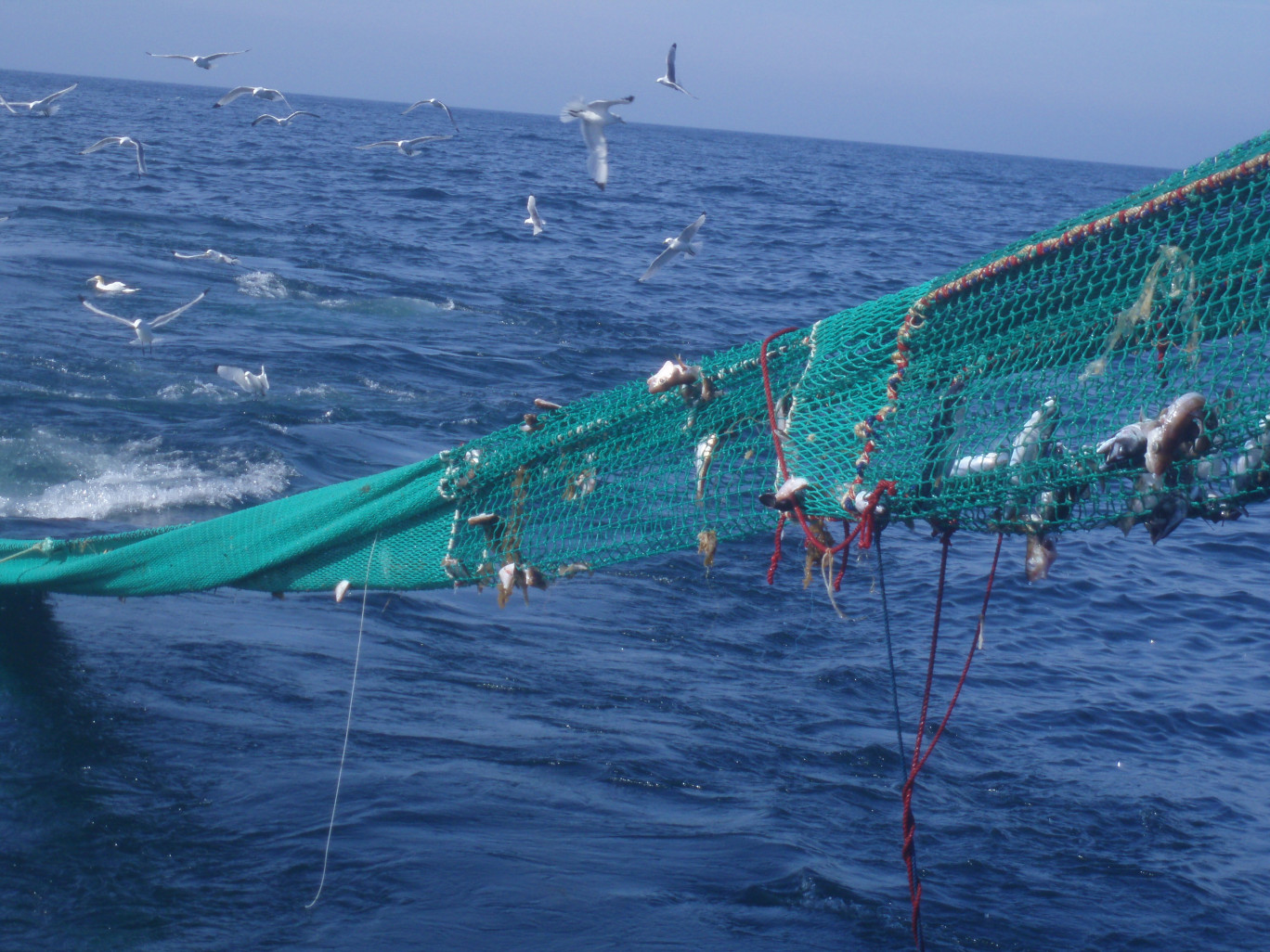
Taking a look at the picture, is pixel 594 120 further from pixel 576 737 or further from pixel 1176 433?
pixel 1176 433

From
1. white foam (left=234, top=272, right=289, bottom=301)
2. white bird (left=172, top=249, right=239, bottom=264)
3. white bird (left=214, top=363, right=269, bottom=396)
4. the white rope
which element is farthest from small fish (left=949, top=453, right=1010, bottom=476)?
white bird (left=172, top=249, right=239, bottom=264)

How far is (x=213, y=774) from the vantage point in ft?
16.2

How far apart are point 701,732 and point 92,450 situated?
651cm

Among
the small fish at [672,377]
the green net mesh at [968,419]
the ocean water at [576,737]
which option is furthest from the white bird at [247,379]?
the small fish at [672,377]

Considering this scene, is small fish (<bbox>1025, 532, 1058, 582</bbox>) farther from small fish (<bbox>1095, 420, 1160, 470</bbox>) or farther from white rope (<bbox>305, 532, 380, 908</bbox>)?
white rope (<bbox>305, 532, 380, 908</bbox>)

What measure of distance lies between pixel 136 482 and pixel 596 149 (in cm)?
A: 451

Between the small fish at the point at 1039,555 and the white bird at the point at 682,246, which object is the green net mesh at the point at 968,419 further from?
the white bird at the point at 682,246

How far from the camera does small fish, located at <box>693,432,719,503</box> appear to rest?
4.08 meters

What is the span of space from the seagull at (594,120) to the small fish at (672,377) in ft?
13.9

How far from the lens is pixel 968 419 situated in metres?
3.48

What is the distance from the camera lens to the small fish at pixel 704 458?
4.08 m

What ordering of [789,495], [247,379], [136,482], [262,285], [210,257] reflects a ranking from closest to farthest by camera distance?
[789,495] < [136,482] < [247,379] < [262,285] < [210,257]

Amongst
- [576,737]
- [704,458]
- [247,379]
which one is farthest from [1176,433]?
[247,379]

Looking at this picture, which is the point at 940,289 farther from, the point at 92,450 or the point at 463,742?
the point at 92,450
